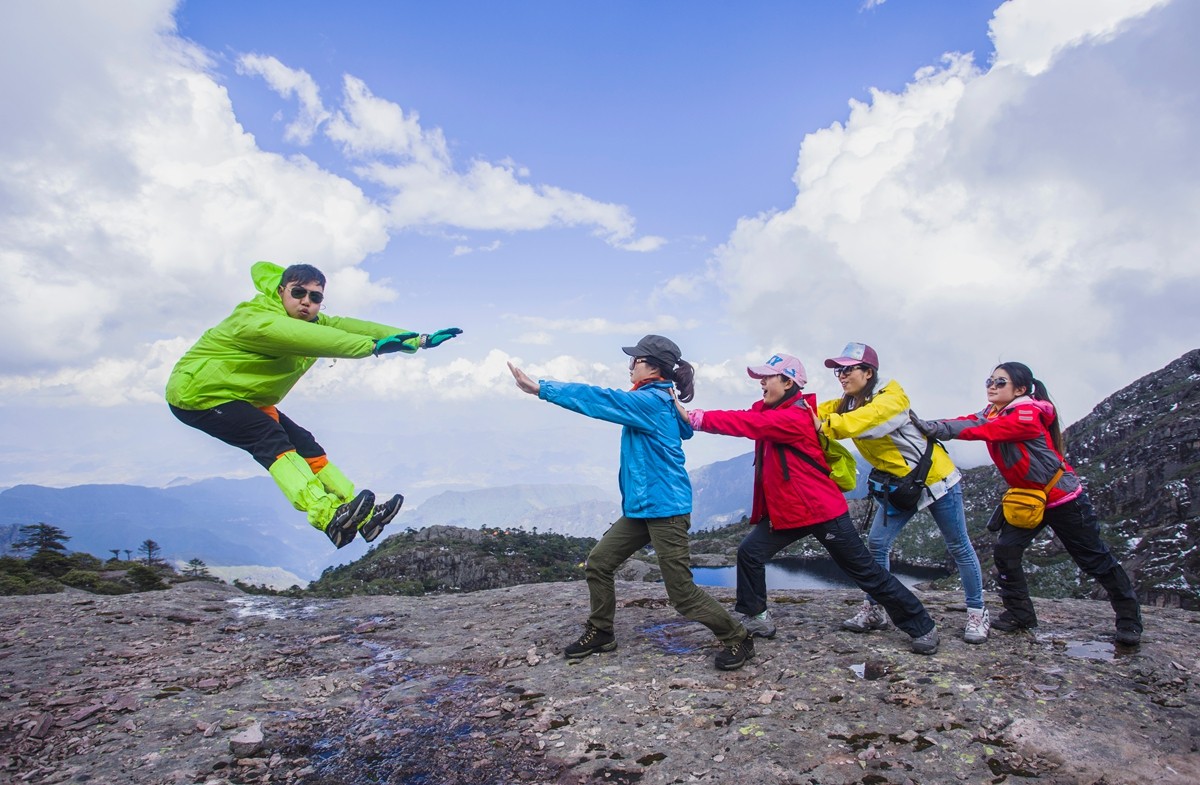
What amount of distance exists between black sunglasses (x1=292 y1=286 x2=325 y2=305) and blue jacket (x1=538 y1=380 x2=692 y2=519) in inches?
119

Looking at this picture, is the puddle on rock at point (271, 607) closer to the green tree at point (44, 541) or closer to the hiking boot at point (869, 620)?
the hiking boot at point (869, 620)

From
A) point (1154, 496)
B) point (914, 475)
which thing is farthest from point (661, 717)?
point (1154, 496)

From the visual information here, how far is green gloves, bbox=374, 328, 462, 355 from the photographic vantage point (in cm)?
600

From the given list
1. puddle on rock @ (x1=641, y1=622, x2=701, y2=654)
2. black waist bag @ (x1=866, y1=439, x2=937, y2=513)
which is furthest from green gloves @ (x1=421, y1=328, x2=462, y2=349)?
black waist bag @ (x1=866, y1=439, x2=937, y2=513)

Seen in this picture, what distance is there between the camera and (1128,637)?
649cm

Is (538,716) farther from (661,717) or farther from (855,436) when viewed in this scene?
(855,436)

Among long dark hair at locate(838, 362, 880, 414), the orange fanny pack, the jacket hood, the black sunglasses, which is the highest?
the jacket hood

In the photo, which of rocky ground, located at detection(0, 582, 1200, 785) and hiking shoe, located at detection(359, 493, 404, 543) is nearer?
rocky ground, located at detection(0, 582, 1200, 785)

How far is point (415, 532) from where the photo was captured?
69.8 meters

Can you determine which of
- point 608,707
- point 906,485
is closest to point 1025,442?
point 906,485

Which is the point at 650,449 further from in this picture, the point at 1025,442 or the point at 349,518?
the point at 1025,442

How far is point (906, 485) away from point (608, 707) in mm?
3655

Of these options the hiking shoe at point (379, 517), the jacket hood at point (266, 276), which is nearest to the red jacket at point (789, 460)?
the hiking shoe at point (379, 517)

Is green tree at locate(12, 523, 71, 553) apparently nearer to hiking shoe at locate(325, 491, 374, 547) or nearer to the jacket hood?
the jacket hood
